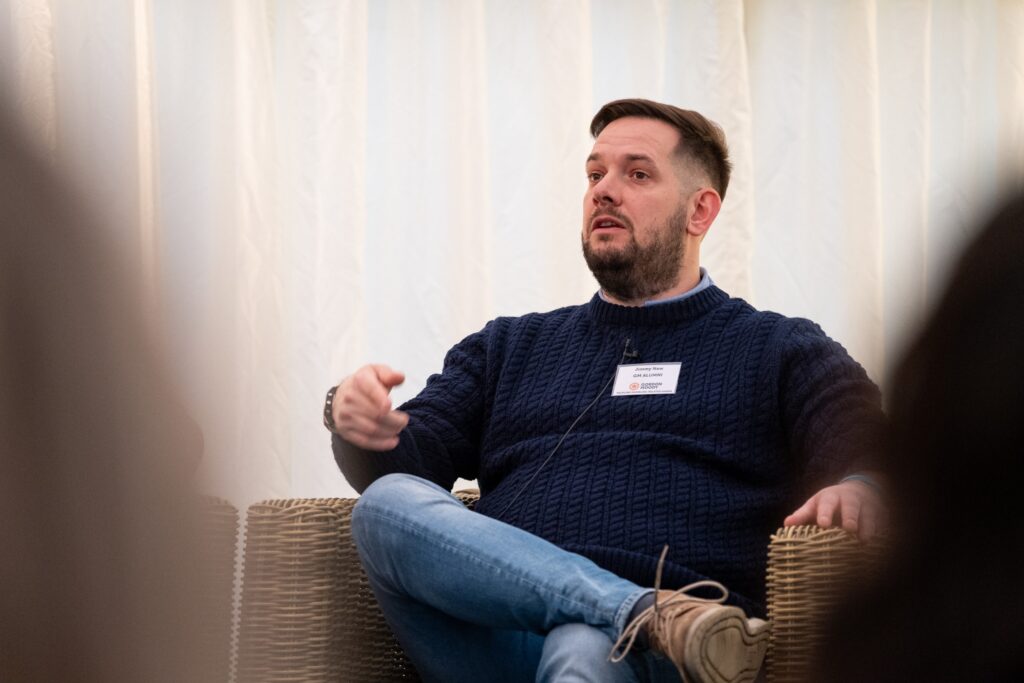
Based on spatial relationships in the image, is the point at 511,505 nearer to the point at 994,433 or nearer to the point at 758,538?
the point at 758,538

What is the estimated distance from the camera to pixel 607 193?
2.48m

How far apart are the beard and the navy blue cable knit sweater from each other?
0.16 feet

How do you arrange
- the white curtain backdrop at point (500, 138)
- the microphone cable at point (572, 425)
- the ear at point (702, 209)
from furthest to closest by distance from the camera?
the white curtain backdrop at point (500, 138), the ear at point (702, 209), the microphone cable at point (572, 425)

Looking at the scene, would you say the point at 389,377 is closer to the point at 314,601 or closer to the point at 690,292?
the point at 314,601

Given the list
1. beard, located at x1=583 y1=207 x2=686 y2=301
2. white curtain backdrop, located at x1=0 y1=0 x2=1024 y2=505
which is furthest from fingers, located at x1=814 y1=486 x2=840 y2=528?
white curtain backdrop, located at x1=0 y1=0 x2=1024 y2=505

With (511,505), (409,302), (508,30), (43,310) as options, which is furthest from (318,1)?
(43,310)

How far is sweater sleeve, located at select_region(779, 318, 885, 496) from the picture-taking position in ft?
6.44

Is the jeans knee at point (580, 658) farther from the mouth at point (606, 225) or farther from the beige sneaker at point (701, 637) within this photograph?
the mouth at point (606, 225)

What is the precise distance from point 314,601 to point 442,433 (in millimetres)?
465

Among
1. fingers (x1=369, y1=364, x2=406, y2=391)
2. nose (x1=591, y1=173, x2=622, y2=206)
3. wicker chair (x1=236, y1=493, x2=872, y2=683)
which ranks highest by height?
nose (x1=591, y1=173, x2=622, y2=206)

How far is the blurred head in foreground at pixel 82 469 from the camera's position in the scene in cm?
48

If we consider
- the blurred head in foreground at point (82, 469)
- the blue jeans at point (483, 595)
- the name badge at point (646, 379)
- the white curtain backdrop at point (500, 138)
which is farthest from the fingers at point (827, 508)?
the blurred head in foreground at point (82, 469)

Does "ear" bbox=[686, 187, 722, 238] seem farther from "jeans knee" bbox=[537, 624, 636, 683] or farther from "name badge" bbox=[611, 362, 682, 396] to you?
"jeans knee" bbox=[537, 624, 636, 683]

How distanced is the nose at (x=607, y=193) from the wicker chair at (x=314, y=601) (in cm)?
80
